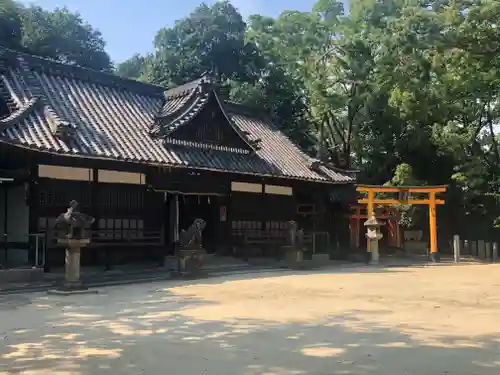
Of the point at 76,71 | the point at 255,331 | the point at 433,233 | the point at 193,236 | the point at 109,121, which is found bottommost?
the point at 255,331

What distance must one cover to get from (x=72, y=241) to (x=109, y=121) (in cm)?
646

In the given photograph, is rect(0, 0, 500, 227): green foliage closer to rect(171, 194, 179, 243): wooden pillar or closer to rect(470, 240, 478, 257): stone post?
rect(470, 240, 478, 257): stone post

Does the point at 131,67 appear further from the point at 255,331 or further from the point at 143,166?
the point at 255,331

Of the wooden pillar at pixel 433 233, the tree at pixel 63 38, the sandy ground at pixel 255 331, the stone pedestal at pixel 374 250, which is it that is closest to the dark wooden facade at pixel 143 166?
the stone pedestal at pixel 374 250

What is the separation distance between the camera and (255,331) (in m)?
7.69

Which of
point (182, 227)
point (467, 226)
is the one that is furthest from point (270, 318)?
point (467, 226)

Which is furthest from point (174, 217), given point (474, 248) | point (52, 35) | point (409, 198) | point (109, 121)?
point (52, 35)

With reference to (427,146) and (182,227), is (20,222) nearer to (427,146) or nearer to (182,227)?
(182,227)

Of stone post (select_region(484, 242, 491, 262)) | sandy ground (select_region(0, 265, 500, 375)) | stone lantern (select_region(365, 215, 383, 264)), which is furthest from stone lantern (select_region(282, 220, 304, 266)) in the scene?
stone post (select_region(484, 242, 491, 262))

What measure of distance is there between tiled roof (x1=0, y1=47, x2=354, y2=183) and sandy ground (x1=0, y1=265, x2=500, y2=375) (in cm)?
490

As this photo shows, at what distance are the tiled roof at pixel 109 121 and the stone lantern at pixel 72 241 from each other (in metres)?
2.43

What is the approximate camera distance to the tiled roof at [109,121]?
15039 millimetres

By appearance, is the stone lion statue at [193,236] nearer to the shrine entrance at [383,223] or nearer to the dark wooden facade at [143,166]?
the dark wooden facade at [143,166]

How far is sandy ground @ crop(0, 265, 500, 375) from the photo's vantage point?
5816mm
